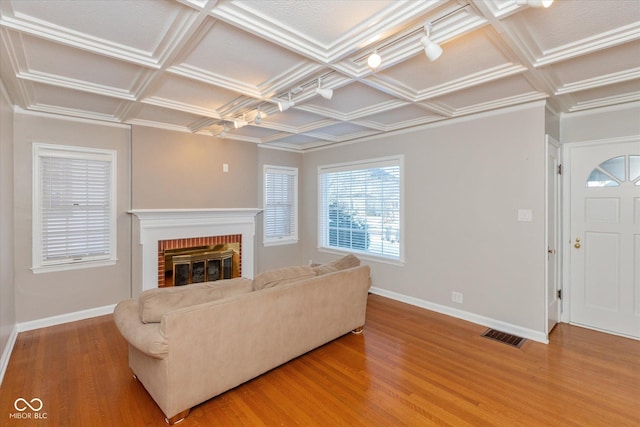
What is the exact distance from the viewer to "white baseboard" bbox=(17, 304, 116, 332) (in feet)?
11.3

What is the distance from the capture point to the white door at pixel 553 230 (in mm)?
3238

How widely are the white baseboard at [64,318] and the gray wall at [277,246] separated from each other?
2235 millimetres

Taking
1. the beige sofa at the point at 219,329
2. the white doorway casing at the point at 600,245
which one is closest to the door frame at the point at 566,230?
the white doorway casing at the point at 600,245

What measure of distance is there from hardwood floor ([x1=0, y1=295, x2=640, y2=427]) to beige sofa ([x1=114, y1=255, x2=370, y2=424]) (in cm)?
17

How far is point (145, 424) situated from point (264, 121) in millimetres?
3275

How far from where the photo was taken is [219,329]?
7.04 ft

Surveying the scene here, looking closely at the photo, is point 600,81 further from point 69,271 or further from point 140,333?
point 69,271

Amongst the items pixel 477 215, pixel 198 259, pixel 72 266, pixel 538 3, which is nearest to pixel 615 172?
Result: pixel 477 215

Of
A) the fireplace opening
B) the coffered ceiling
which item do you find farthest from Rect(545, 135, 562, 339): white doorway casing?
the fireplace opening

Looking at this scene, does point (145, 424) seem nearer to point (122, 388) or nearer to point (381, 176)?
point (122, 388)

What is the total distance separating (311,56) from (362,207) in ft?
10.4

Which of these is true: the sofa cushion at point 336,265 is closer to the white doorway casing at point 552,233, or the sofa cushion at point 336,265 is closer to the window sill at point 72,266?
the white doorway casing at point 552,233

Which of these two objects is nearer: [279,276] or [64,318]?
[279,276]

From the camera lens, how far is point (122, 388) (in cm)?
239
